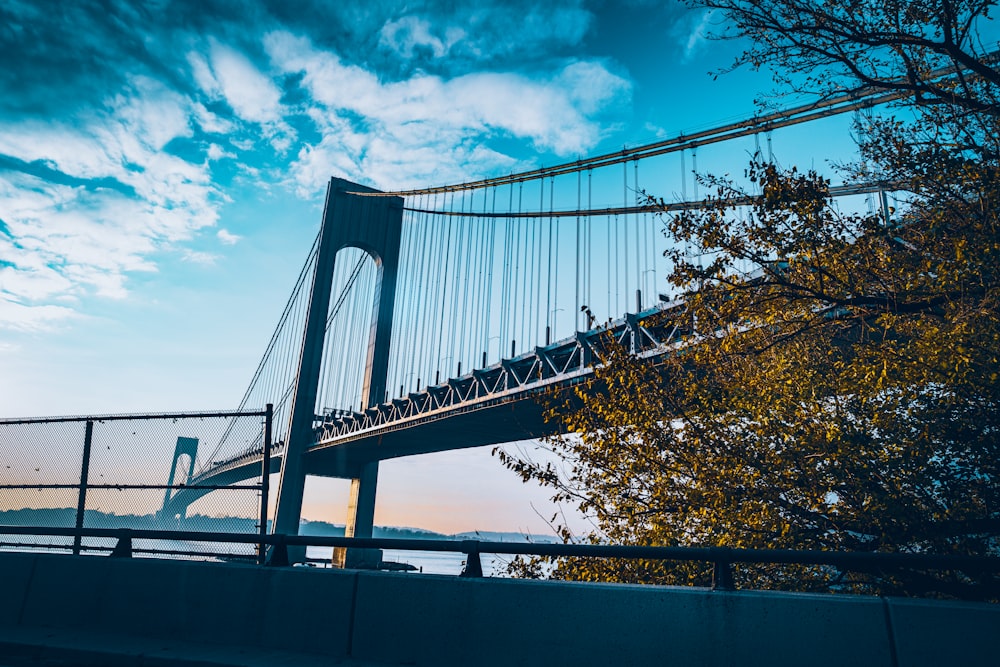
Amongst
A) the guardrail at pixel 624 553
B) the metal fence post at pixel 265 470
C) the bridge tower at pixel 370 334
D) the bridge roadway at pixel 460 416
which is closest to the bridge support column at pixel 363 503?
the bridge tower at pixel 370 334

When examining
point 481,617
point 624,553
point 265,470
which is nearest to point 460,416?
point 265,470

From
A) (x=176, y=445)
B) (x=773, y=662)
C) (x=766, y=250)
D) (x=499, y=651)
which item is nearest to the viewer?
(x=773, y=662)

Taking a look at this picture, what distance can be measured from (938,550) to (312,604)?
20.0 ft

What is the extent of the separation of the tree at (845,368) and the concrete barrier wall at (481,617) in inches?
105

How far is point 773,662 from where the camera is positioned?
14.4ft

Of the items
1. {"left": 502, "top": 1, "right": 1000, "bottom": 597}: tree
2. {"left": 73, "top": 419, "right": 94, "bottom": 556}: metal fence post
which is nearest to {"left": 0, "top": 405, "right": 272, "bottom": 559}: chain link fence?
{"left": 73, "top": 419, "right": 94, "bottom": 556}: metal fence post

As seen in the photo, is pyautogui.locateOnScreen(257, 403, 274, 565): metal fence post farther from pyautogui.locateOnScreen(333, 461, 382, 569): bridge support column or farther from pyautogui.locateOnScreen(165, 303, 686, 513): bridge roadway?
pyautogui.locateOnScreen(333, 461, 382, 569): bridge support column

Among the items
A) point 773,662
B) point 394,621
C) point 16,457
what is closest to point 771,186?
point 773,662

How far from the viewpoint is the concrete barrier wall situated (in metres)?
4.26

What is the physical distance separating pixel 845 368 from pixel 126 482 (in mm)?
8867

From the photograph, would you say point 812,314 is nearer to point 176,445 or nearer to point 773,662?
point 773,662

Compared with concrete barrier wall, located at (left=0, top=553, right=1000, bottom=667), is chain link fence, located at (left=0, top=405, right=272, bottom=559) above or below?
above

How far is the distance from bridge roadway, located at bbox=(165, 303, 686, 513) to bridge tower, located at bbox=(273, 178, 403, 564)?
4.83ft

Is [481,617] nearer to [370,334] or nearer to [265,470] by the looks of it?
[265,470]
